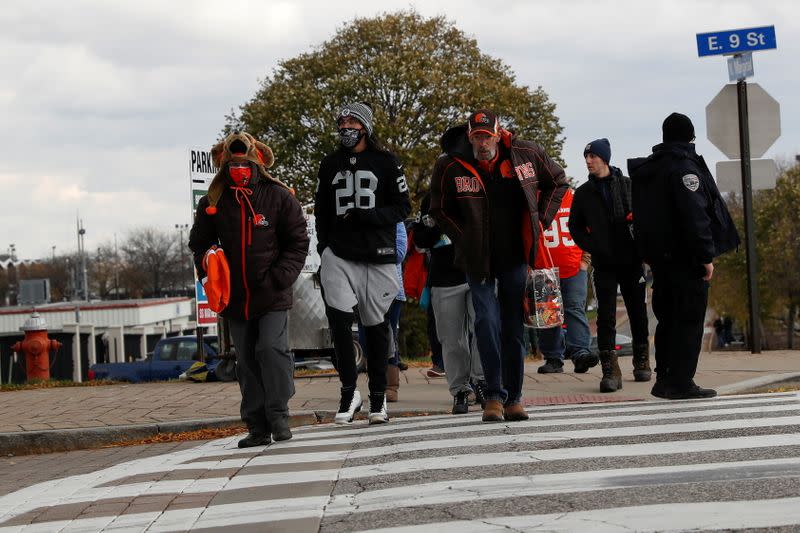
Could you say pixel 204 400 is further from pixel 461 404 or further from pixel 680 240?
pixel 680 240

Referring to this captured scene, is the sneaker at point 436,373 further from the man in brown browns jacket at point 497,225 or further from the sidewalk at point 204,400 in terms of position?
the man in brown browns jacket at point 497,225

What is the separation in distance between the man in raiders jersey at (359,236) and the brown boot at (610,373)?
2063 mm

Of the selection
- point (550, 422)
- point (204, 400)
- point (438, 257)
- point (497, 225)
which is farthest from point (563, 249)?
point (550, 422)

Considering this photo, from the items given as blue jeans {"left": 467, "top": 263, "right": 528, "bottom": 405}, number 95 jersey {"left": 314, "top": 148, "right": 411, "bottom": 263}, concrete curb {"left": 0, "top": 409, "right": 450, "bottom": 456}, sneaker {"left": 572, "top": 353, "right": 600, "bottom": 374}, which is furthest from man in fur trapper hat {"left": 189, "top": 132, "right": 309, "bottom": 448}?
sneaker {"left": 572, "top": 353, "right": 600, "bottom": 374}

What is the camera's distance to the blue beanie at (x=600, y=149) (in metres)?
10.1

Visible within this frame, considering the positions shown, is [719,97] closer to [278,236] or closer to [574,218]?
[574,218]

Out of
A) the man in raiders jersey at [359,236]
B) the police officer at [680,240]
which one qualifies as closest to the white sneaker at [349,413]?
the man in raiders jersey at [359,236]

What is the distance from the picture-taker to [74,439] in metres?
9.52

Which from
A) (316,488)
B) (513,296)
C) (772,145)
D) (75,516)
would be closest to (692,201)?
(513,296)

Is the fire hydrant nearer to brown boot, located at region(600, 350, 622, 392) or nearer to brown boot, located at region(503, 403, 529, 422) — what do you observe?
brown boot, located at region(600, 350, 622, 392)

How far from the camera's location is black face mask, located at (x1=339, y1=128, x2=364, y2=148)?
8562 millimetres

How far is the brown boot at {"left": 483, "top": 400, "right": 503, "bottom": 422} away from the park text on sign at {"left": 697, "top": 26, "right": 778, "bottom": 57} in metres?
7.12

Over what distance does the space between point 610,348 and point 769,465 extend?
4.48 metres

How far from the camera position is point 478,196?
26.0ft
